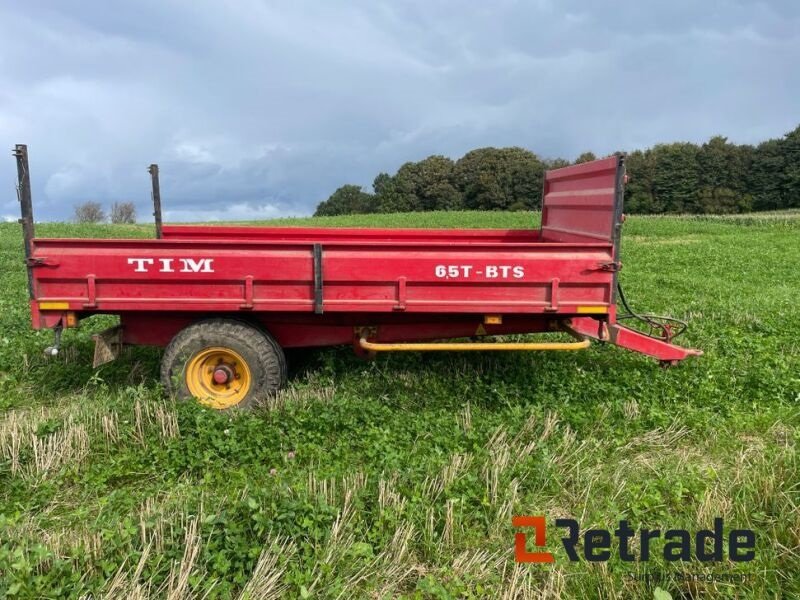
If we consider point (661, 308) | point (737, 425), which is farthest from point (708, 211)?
point (737, 425)

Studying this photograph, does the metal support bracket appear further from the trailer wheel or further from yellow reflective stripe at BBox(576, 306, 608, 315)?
yellow reflective stripe at BBox(576, 306, 608, 315)

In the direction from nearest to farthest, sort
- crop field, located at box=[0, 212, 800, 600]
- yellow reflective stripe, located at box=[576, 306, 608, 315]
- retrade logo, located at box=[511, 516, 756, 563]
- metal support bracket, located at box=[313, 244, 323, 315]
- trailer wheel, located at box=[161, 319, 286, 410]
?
crop field, located at box=[0, 212, 800, 600] → retrade logo, located at box=[511, 516, 756, 563] → metal support bracket, located at box=[313, 244, 323, 315] → yellow reflective stripe, located at box=[576, 306, 608, 315] → trailer wheel, located at box=[161, 319, 286, 410]

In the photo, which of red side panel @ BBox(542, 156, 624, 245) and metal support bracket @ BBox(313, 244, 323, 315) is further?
red side panel @ BBox(542, 156, 624, 245)

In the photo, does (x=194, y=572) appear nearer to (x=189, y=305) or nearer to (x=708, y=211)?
(x=189, y=305)

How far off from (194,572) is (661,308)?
7.56 m

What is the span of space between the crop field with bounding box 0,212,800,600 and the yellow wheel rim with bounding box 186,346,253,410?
0.26 meters

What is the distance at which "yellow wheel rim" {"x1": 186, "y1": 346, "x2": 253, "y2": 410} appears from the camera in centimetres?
473

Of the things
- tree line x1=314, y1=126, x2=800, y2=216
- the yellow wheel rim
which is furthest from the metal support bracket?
tree line x1=314, y1=126, x2=800, y2=216

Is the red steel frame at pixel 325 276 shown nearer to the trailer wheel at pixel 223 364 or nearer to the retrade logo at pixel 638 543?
the trailer wheel at pixel 223 364

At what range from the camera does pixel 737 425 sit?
451 cm

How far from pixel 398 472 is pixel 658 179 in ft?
224

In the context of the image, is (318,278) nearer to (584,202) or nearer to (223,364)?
(223,364)

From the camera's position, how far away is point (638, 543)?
9.95 feet

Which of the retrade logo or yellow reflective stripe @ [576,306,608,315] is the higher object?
yellow reflective stripe @ [576,306,608,315]
